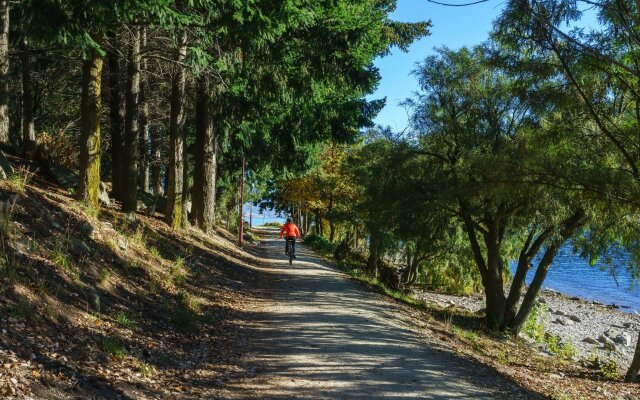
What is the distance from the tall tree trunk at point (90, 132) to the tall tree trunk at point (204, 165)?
7.61m

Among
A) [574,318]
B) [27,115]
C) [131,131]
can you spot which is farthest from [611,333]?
[27,115]

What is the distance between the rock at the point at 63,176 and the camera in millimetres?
13430

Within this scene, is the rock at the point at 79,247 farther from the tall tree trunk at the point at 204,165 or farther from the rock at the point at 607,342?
the rock at the point at 607,342

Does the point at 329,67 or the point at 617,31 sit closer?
the point at 617,31

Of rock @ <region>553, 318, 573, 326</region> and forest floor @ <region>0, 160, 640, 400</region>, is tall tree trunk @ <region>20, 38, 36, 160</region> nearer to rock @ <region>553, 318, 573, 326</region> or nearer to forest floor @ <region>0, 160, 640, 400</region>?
forest floor @ <region>0, 160, 640, 400</region>

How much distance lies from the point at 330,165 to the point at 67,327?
30354 millimetres

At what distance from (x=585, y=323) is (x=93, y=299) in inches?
1145

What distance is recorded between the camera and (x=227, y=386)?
6422 mm

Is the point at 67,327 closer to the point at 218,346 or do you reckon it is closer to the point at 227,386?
the point at 227,386

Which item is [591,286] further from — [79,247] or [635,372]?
[79,247]

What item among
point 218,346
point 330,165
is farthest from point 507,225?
point 330,165

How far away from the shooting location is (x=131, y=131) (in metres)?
14.3

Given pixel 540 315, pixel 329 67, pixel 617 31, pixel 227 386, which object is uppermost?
pixel 329 67

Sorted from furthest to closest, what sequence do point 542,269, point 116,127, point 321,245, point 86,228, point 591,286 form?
point 591,286 < point 321,245 < point 542,269 < point 116,127 < point 86,228
